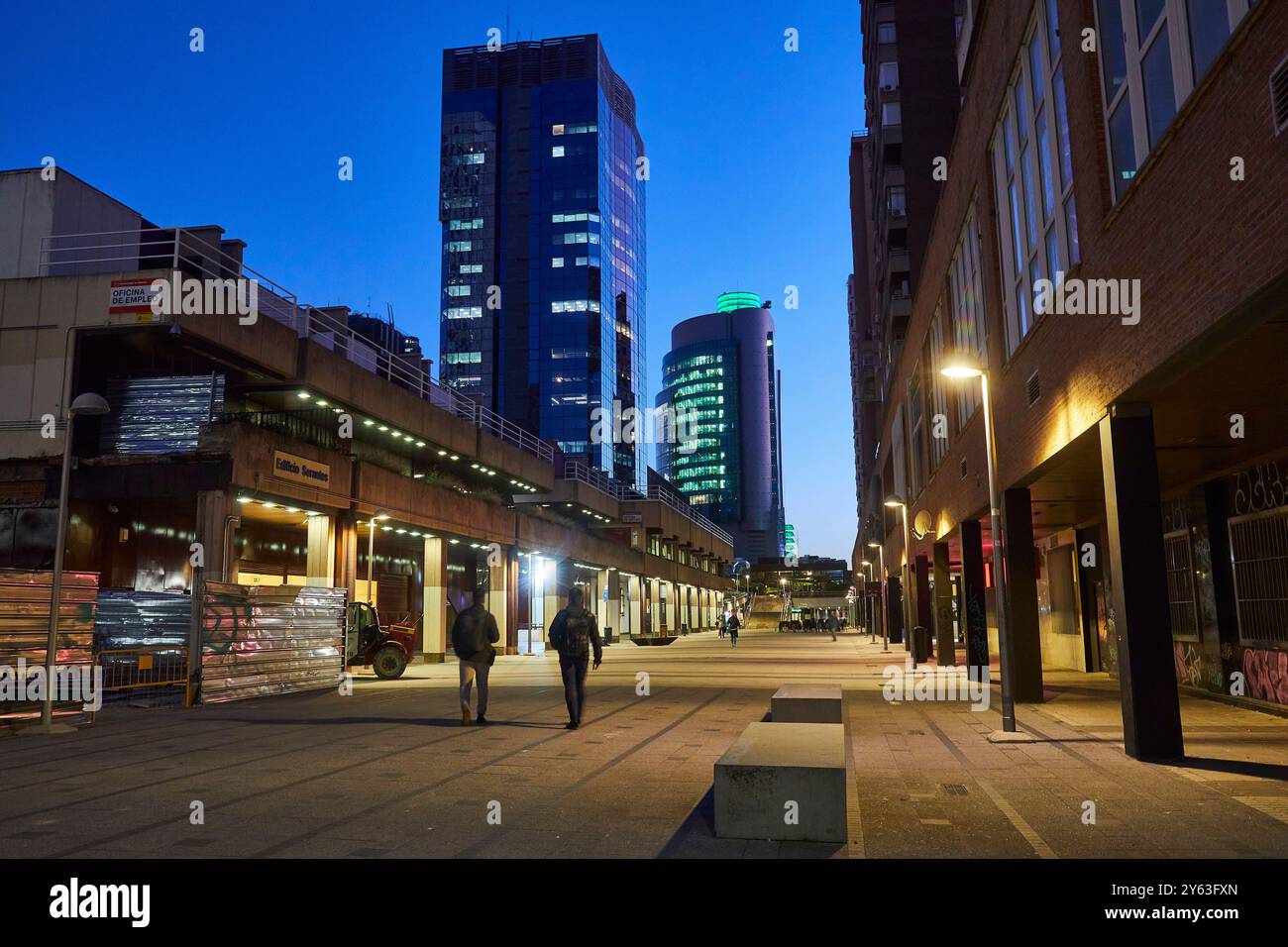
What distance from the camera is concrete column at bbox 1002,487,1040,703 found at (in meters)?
16.6

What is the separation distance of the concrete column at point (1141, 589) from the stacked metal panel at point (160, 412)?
20.6 m

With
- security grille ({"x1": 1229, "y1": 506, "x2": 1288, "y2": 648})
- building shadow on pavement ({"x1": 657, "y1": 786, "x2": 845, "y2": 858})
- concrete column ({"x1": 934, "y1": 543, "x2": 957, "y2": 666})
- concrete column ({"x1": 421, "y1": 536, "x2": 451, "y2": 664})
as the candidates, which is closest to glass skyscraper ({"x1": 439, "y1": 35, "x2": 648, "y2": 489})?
concrete column ({"x1": 421, "y1": 536, "x2": 451, "y2": 664})

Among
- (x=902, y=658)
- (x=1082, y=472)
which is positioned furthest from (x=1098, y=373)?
(x=902, y=658)

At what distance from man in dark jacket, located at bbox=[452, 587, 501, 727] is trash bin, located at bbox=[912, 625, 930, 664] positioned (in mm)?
20717

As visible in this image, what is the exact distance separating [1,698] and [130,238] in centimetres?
1665

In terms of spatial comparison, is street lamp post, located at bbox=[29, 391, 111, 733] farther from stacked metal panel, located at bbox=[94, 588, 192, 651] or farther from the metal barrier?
stacked metal panel, located at bbox=[94, 588, 192, 651]

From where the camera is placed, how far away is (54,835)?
7039 mm

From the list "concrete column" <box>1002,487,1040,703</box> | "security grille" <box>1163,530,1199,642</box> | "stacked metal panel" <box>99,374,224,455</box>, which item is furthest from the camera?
"stacked metal panel" <box>99,374,224,455</box>

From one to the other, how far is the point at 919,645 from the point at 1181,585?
14.6 meters

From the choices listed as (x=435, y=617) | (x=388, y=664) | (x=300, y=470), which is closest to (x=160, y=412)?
(x=300, y=470)

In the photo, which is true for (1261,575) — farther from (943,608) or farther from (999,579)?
(943,608)

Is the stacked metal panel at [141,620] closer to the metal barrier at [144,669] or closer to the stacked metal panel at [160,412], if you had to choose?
the metal barrier at [144,669]

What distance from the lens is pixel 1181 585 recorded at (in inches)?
707

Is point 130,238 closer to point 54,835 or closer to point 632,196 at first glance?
point 54,835
